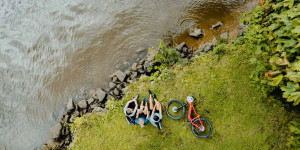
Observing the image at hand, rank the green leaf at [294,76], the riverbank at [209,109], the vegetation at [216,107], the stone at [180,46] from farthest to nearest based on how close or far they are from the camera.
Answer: the stone at [180,46]
the riverbank at [209,109]
the vegetation at [216,107]
the green leaf at [294,76]

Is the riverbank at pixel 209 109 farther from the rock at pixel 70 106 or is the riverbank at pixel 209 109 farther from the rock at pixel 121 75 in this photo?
the rock at pixel 70 106

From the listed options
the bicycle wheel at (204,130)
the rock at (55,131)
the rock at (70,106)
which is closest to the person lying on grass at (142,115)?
A: the bicycle wheel at (204,130)

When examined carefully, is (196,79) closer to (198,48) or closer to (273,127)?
(198,48)

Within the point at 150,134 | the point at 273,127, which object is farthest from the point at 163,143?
the point at 273,127

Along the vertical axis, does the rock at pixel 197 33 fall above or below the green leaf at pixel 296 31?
below

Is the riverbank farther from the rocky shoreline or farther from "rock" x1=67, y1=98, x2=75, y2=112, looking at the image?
"rock" x1=67, y1=98, x2=75, y2=112

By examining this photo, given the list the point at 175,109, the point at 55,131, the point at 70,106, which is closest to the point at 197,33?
the point at 175,109

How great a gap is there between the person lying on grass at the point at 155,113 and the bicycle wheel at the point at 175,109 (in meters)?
0.45

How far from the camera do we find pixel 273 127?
7.39 meters

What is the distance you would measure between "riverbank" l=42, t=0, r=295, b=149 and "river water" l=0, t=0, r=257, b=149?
1.43 metres

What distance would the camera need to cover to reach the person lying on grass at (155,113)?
7818mm

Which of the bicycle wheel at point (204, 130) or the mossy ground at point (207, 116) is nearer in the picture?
the mossy ground at point (207, 116)

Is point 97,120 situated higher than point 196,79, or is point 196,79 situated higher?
point 196,79

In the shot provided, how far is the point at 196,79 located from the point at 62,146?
7782mm
